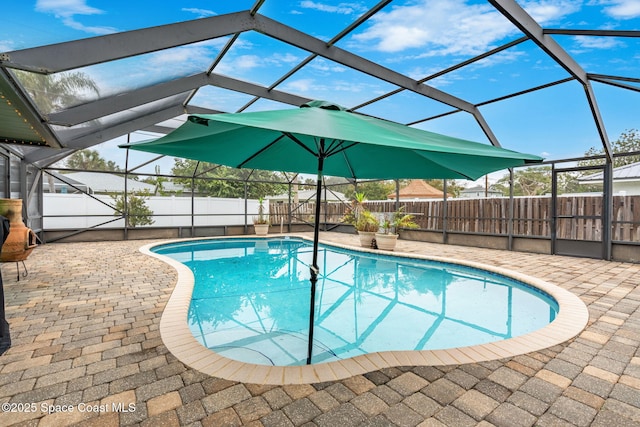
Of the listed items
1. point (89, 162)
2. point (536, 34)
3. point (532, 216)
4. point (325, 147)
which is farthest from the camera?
point (89, 162)

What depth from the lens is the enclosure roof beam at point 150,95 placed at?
14.8ft

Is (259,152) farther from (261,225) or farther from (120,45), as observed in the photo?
(261,225)

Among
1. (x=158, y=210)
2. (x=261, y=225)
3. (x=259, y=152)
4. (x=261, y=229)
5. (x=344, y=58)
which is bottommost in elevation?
(x=261, y=229)

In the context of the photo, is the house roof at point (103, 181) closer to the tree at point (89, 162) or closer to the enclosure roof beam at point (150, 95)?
the tree at point (89, 162)

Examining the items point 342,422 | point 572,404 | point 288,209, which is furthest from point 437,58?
point 288,209

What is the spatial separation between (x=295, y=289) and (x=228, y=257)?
3549 mm

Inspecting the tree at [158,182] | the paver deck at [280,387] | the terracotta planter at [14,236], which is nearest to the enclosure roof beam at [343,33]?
the paver deck at [280,387]

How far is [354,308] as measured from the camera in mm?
4406

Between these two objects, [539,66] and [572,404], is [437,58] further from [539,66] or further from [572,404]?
[572,404]

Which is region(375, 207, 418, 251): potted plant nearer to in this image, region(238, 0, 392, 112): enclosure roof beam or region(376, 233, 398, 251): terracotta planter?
region(376, 233, 398, 251): terracotta planter

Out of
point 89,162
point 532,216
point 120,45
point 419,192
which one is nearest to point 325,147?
point 120,45

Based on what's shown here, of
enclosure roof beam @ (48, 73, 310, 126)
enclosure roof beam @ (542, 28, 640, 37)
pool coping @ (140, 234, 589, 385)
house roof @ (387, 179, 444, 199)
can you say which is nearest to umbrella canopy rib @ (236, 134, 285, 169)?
pool coping @ (140, 234, 589, 385)

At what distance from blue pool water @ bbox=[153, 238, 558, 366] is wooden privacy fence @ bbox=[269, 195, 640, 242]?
3.26 meters

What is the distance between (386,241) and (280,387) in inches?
273
